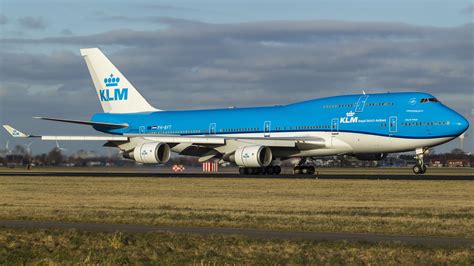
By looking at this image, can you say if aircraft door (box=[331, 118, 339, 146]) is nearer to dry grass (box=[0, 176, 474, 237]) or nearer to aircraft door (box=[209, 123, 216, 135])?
dry grass (box=[0, 176, 474, 237])

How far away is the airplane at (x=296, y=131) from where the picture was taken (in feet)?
186

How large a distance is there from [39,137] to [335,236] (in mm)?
44573

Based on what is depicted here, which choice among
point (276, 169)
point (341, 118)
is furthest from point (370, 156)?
point (276, 169)

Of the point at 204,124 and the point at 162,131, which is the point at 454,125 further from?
the point at 162,131

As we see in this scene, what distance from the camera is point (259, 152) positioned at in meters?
58.5

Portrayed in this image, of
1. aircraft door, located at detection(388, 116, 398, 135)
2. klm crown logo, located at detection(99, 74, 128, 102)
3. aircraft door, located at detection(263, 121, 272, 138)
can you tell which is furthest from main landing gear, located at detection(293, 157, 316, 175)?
klm crown logo, located at detection(99, 74, 128, 102)

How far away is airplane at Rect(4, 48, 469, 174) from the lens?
186 ft

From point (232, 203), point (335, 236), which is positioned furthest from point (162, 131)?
point (335, 236)

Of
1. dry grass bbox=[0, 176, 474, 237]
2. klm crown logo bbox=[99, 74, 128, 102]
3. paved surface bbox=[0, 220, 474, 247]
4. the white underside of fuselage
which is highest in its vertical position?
klm crown logo bbox=[99, 74, 128, 102]

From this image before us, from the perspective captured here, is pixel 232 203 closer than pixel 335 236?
No

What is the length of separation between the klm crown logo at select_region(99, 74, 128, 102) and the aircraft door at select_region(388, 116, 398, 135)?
1015 inches

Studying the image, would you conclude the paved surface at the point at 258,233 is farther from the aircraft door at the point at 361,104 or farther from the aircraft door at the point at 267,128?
the aircraft door at the point at 267,128

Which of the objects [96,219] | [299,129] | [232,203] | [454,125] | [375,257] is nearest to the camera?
[375,257]

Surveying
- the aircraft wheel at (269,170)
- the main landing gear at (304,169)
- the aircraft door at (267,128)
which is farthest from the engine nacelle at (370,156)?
the aircraft door at (267,128)
